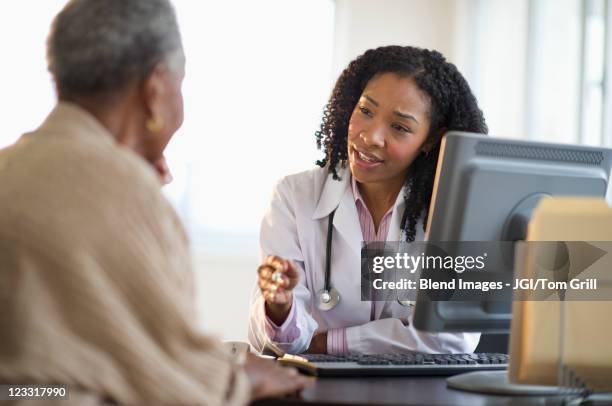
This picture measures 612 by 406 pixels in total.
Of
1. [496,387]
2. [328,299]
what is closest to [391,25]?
[328,299]

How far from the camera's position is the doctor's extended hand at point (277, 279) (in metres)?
1.87

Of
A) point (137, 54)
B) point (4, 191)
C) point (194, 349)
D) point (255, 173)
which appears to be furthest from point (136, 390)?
point (255, 173)

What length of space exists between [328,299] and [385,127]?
19.2 inches

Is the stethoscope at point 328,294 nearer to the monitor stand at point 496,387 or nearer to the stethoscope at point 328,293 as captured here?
the stethoscope at point 328,293

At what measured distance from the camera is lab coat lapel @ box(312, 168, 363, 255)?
94.4 inches

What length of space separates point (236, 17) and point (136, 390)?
451cm

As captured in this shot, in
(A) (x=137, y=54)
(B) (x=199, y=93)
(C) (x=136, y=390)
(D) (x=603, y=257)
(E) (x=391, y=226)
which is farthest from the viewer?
(B) (x=199, y=93)

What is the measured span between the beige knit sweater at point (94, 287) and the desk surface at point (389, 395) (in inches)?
8.3

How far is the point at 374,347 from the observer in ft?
7.30

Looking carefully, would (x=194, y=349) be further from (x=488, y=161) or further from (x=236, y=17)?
(x=236, y=17)

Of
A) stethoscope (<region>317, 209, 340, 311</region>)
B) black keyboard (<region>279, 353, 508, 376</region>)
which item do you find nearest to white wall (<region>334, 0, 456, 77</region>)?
stethoscope (<region>317, 209, 340, 311</region>)

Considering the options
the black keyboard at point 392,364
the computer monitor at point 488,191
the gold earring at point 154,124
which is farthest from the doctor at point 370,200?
the gold earring at point 154,124

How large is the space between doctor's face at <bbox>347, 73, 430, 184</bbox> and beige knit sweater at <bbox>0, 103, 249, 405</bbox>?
1185 mm

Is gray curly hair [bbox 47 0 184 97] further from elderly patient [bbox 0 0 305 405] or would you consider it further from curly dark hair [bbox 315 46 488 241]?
curly dark hair [bbox 315 46 488 241]
